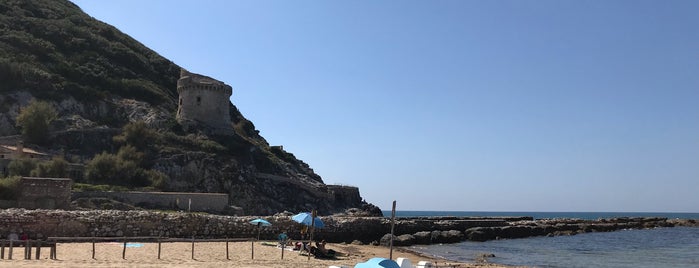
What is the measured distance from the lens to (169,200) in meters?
41.6

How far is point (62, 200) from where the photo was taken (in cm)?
3120

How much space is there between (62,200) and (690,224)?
Result: 8449 centimetres

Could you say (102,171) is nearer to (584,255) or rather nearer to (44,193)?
A: (44,193)

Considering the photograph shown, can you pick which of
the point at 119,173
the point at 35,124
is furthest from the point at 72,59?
the point at 119,173

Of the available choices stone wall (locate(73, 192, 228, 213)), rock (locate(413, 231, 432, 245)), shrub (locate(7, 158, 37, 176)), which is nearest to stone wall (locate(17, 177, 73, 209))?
stone wall (locate(73, 192, 228, 213))

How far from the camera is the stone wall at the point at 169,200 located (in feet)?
130

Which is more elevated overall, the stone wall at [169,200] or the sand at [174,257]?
the stone wall at [169,200]

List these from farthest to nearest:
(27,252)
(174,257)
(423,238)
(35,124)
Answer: (35,124) → (423,238) → (174,257) → (27,252)

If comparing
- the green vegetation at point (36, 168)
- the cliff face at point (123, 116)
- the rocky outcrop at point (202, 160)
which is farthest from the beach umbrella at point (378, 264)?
the rocky outcrop at point (202, 160)

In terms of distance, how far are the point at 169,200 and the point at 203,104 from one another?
112 ft

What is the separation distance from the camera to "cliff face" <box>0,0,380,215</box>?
193 ft

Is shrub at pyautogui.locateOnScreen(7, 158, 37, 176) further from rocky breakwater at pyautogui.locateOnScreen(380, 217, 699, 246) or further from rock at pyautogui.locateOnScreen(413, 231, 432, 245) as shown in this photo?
rock at pyautogui.locateOnScreen(413, 231, 432, 245)

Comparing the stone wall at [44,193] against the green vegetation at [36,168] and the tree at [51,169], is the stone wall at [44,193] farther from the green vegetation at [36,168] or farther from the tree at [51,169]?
the green vegetation at [36,168]

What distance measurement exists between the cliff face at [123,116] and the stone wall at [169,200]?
5.93 m
